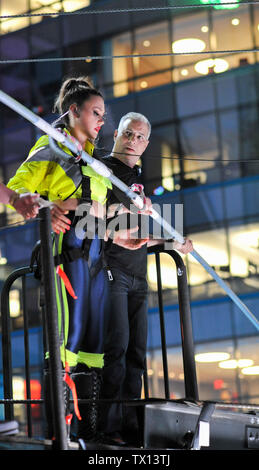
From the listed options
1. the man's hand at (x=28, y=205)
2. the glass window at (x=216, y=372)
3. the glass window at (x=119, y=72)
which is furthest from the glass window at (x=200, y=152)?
the glass window at (x=216, y=372)

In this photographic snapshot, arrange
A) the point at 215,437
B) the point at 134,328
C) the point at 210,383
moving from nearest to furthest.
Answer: the point at 215,437 < the point at 134,328 < the point at 210,383

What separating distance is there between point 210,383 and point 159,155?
43.2ft

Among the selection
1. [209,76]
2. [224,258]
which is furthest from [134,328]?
[224,258]

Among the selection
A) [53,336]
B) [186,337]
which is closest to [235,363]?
[186,337]

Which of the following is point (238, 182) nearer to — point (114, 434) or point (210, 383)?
point (210, 383)

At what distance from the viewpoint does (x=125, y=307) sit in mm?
3406

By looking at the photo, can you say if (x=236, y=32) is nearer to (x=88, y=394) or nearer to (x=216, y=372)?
(x=88, y=394)

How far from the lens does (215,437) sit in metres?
2.99

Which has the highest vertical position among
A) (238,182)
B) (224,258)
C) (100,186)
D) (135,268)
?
(238,182)

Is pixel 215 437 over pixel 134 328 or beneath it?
beneath

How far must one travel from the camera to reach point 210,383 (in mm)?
16531

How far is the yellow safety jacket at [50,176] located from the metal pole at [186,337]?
2.92ft

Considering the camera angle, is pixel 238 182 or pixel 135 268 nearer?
pixel 135 268
